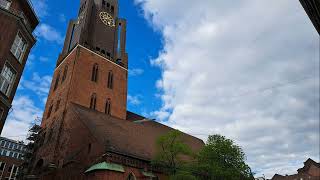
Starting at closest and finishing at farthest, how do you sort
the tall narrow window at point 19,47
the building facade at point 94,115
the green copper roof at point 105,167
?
the tall narrow window at point 19,47, the green copper roof at point 105,167, the building facade at point 94,115

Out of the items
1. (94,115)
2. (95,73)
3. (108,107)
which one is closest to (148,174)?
(94,115)

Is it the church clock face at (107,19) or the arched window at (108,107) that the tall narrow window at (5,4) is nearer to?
the arched window at (108,107)

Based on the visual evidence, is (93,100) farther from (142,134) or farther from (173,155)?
(173,155)

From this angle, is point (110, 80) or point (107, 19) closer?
point (110, 80)

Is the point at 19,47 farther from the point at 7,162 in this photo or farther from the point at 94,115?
the point at 7,162

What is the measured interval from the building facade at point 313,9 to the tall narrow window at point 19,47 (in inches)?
666

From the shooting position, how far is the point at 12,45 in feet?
61.0

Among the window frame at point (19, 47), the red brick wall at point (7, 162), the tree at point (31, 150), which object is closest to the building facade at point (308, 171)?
the tree at point (31, 150)

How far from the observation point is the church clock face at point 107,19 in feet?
142

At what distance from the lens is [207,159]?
2389cm

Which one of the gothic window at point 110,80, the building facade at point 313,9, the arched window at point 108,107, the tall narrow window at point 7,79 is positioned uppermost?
the gothic window at point 110,80

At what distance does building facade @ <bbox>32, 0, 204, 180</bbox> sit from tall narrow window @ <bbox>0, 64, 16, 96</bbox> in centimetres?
854

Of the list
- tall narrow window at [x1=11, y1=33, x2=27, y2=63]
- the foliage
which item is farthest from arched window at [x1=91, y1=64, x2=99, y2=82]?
the foliage

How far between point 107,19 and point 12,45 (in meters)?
26.6
